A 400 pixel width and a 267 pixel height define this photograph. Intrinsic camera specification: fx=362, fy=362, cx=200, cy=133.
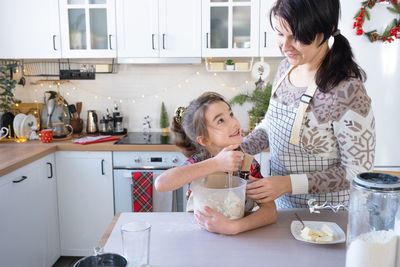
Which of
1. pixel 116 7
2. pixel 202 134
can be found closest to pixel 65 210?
pixel 116 7

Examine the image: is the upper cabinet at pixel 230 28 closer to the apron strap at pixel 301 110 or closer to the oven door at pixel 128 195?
the oven door at pixel 128 195

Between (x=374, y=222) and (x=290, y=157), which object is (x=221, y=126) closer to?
(x=290, y=157)

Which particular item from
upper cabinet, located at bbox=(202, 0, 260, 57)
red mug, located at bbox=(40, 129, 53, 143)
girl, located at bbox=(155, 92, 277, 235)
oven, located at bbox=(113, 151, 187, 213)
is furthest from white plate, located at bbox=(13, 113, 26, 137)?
girl, located at bbox=(155, 92, 277, 235)

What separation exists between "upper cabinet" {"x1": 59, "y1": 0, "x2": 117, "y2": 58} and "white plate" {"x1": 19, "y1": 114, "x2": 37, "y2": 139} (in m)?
0.57

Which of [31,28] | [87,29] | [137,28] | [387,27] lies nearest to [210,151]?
[137,28]

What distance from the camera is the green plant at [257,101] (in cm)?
278

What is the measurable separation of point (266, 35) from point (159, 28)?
0.79 meters

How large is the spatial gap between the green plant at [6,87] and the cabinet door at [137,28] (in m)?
0.84

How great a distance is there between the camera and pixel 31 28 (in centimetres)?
271

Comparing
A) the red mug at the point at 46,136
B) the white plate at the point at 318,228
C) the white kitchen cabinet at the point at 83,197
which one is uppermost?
the red mug at the point at 46,136

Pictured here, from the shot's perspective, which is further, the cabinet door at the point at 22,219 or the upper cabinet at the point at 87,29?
the upper cabinet at the point at 87,29

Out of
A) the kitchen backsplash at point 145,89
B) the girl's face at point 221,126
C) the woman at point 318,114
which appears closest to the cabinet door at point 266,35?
the kitchen backsplash at point 145,89

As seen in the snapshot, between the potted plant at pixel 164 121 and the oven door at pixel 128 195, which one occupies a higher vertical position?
the potted plant at pixel 164 121

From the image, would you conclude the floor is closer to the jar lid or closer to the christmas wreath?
the jar lid
